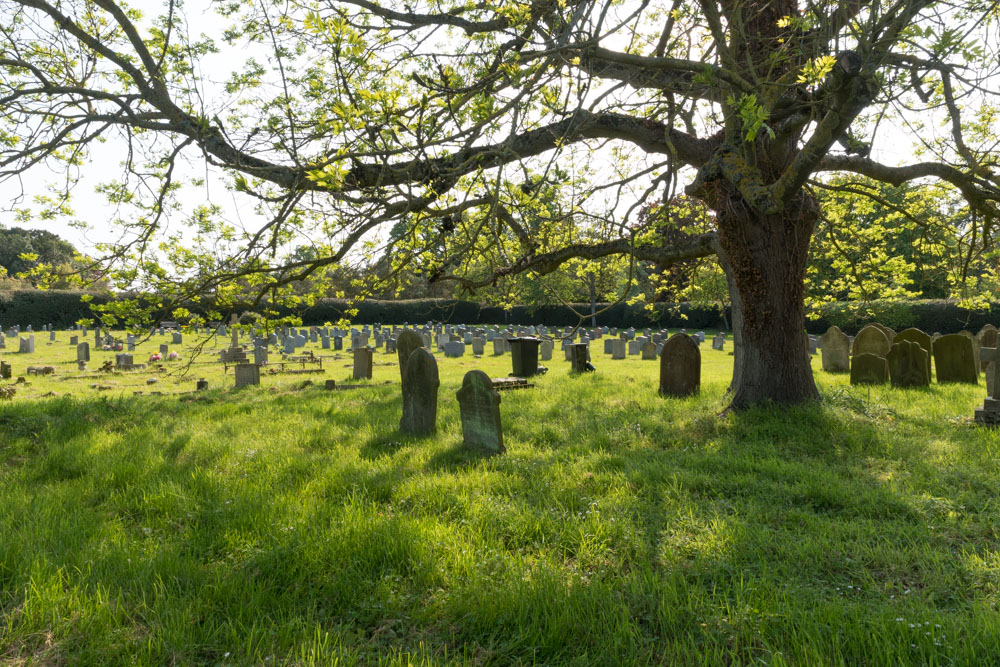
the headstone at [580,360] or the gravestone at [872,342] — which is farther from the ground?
the gravestone at [872,342]

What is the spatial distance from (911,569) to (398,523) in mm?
3113

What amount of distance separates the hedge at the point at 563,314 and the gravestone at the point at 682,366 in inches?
549

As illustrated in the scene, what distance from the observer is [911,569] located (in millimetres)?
3176

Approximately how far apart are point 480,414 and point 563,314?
35.6 m

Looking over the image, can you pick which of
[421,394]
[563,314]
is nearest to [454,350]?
[421,394]

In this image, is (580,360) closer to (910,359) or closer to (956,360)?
(910,359)

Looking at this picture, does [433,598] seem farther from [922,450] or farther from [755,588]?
[922,450]

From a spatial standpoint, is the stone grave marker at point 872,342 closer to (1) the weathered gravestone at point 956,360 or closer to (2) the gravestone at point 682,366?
(1) the weathered gravestone at point 956,360

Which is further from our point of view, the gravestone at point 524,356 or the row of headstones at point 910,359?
the gravestone at point 524,356

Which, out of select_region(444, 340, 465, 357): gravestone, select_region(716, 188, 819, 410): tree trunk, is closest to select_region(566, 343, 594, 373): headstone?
select_region(444, 340, 465, 357): gravestone

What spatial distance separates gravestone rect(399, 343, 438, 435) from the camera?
6727 millimetres

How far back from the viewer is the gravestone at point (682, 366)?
9461 mm

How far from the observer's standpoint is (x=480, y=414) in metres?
6.02

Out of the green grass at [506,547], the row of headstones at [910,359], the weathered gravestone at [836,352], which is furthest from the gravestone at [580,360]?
the green grass at [506,547]
